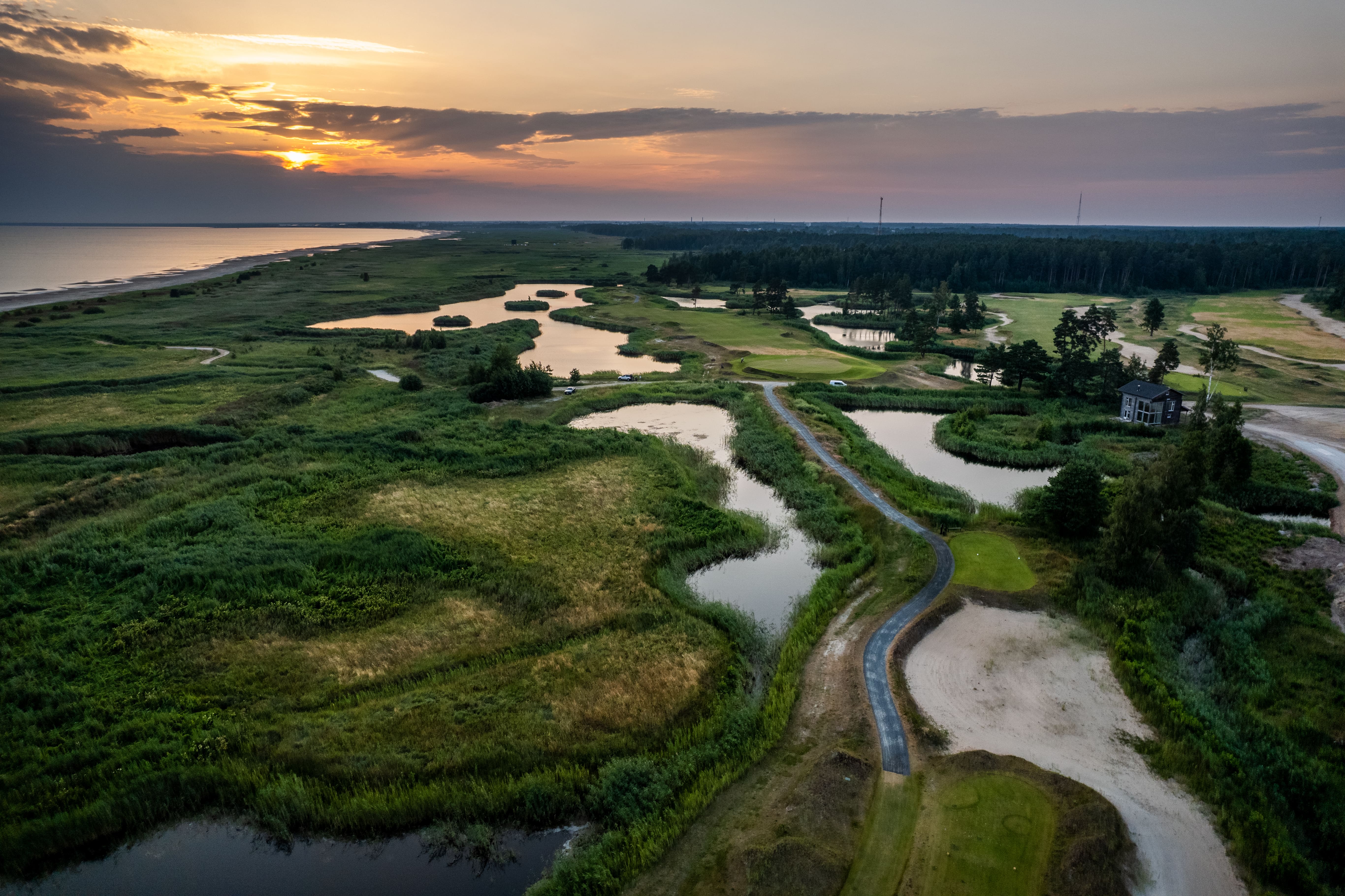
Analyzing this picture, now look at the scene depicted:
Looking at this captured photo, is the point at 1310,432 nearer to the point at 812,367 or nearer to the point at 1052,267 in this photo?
the point at 812,367

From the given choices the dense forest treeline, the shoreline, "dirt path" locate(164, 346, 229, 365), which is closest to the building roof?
"dirt path" locate(164, 346, 229, 365)

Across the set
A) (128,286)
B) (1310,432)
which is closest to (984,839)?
(1310,432)

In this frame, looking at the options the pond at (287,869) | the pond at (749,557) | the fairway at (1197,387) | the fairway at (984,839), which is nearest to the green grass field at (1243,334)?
the fairway at (1197,387)

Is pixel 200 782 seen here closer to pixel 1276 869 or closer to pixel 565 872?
pixel 565 872

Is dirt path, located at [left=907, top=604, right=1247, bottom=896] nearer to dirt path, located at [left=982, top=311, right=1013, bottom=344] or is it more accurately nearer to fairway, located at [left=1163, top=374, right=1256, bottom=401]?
fairway, located at [left=1163, top=374, right=1256, bottom=401]

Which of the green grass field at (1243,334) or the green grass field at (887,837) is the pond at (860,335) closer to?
the green grass field at (1243,334)

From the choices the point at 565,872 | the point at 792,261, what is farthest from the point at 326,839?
the point at 792,261
